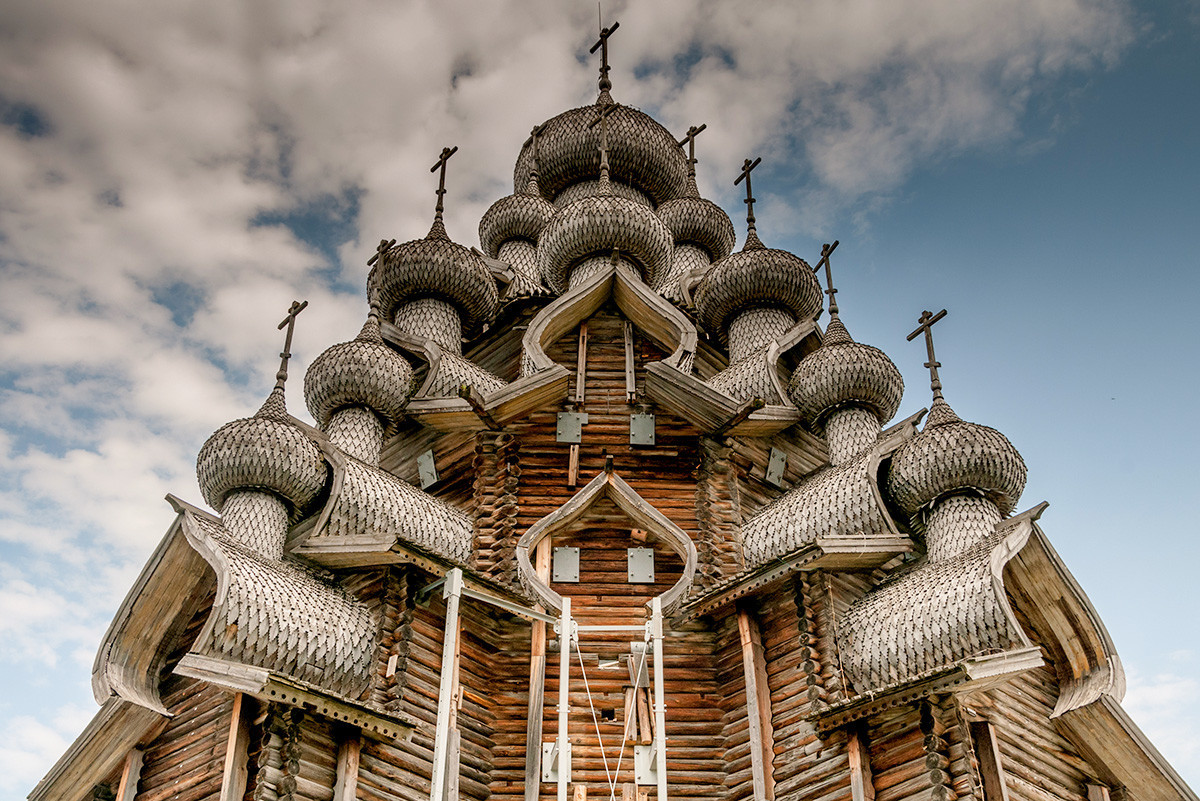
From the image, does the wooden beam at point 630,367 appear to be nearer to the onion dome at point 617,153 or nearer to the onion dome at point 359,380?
the onion dome at point 359,380

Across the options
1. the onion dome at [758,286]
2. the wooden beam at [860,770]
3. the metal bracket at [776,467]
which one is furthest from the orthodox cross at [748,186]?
the wooden beam at [860,770]

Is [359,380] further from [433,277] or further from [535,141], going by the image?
[535,141]

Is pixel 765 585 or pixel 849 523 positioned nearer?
pixel 765 585

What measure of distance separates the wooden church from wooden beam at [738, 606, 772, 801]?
0.02 metres

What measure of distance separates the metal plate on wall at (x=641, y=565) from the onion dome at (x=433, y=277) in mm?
5024

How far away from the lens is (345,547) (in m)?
8.91

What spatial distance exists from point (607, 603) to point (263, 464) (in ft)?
10.7

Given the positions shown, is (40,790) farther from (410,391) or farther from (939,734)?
(939,734)

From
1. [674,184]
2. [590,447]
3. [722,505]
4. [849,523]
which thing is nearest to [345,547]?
[590,447]

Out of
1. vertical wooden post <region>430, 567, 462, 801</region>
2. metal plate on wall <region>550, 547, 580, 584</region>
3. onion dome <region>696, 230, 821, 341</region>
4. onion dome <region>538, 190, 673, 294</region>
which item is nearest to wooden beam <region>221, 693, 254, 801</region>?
vertical wooden post <region>430, 567, 462, 801</region>

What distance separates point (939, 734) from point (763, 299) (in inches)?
274

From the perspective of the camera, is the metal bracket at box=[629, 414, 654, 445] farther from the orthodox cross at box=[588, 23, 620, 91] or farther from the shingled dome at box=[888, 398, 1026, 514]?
the orthodox cross at box=[588, 23, 620, 91]

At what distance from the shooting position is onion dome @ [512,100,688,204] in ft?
53.0

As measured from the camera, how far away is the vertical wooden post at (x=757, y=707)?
8211mm
